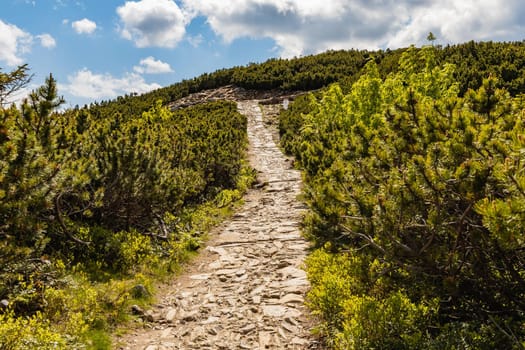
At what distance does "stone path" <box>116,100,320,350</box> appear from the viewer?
16.2ft

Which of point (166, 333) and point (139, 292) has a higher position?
point (139, 292)

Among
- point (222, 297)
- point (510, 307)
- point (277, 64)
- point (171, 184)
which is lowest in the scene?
point (222, 297)

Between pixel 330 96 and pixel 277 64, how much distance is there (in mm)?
30980

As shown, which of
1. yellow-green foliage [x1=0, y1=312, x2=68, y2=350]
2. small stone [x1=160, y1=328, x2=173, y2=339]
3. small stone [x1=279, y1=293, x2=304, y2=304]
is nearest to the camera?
yellow-green foliage [x1=0, y1=312, x2=68, y2=350]

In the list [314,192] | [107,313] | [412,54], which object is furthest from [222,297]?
[412,54]

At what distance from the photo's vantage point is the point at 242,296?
20.2 feet

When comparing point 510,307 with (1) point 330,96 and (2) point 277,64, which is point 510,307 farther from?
(2) point 277,64

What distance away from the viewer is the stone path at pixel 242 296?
4.94 metres

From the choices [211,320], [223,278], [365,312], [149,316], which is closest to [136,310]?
[149,316]

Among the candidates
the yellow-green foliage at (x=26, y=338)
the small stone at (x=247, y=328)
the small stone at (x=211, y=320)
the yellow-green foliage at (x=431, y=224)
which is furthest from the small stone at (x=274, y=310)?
the yellow-green foliage at (x=26, y=338)

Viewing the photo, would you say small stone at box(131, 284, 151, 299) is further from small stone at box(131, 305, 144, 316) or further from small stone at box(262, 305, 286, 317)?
small stone at box(262, 305, 286, 317)

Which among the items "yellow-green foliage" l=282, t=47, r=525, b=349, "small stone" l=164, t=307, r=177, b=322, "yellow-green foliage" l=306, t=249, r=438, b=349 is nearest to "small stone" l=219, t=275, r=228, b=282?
"small stone" l=164, t=307, r=177, b=322

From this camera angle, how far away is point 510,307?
11.8ft

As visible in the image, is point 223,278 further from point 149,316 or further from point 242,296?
point 149,316
